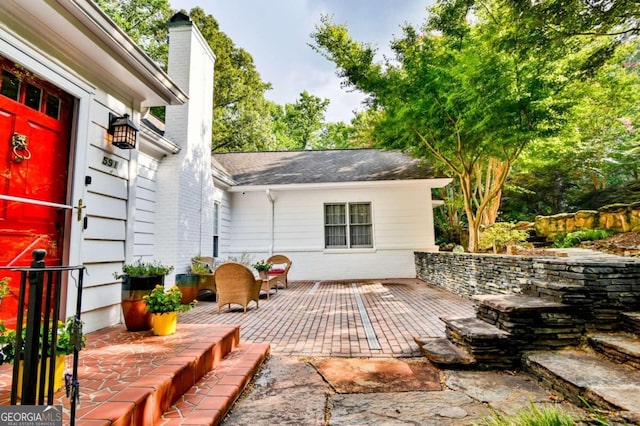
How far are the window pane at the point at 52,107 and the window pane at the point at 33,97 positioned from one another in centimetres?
9

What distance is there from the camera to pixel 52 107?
2.94 m

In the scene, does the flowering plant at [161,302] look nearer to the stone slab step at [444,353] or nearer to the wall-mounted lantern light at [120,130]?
the wall-mounted lantern light at [120,130]

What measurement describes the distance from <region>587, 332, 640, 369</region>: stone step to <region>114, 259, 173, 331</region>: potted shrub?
451 cm

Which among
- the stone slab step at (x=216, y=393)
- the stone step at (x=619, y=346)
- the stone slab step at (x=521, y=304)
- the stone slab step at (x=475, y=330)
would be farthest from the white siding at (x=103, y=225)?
the stone step at (x=619, y=346)

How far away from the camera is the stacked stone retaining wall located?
9.71 feet

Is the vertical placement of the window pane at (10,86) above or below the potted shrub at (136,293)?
above

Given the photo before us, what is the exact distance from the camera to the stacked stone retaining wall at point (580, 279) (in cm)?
296

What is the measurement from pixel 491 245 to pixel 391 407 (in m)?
7.70

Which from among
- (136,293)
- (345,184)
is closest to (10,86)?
(136,293)

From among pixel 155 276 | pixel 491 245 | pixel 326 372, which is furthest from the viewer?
pixel 491 245

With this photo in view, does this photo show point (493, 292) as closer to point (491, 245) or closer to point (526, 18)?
point (491, 245)

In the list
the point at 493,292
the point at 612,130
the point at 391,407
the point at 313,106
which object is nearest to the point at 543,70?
the point at 493,292

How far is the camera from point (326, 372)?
2902 mm

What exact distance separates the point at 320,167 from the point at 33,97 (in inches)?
352
